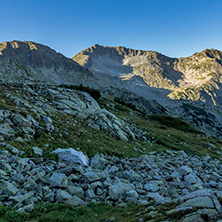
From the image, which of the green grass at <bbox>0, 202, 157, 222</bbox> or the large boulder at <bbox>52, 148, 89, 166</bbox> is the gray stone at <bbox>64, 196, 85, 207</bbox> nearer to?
the green grass at <bbox>0, 202, 157, 222</bbox>

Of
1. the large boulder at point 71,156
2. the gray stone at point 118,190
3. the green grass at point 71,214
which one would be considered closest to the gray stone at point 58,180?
the green grass at point 71,214

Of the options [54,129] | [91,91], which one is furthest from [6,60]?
[54,129]

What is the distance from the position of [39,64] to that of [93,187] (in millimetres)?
173329

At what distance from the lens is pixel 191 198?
333 inches

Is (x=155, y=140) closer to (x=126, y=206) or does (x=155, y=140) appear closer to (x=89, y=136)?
(x=89, y=136)

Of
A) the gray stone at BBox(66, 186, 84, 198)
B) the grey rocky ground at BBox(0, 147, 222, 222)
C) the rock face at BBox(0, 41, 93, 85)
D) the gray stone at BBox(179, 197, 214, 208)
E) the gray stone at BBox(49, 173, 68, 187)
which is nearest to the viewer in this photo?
the gray stone at BBox(179, 197, 214, 208)

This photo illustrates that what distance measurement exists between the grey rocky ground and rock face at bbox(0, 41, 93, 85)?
423ft

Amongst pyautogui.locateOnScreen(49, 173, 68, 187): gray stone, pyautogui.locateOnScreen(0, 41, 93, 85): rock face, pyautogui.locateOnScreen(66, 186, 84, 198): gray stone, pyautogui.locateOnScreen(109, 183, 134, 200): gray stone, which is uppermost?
pyautogui.locateOnScreen(0, 41, 93, 85): rock face

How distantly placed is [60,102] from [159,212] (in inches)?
1154

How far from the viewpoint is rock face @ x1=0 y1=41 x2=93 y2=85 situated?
137m

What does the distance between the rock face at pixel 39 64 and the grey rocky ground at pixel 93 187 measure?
129 metres

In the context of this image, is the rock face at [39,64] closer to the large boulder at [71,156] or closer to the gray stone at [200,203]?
the large boulder at [71,156]

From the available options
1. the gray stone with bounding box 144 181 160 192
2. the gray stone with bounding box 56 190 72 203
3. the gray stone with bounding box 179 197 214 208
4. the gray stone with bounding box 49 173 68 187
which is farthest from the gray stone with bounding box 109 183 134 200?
the gray stone with bounding box 179 197 214 208

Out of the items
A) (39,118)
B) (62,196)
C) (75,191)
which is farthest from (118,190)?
(39,118)
